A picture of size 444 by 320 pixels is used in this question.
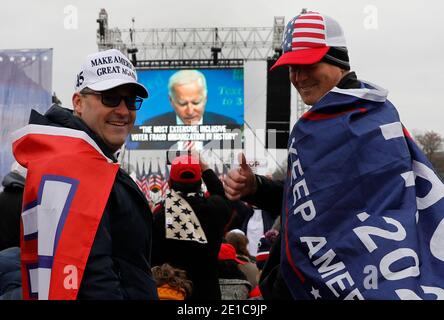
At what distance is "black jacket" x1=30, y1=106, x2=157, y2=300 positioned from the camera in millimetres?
2072

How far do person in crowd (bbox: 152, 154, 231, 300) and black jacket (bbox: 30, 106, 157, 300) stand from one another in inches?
60.7

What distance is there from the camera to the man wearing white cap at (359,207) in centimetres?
186

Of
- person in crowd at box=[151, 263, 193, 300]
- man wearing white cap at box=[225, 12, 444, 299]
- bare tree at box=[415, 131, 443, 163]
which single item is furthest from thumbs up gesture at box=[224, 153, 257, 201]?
bare tree at box=[415, 131, 443, 163]

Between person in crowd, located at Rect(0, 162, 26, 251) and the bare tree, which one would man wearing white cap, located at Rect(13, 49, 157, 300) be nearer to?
person in crowd, located at Rect(0, 162, 26, 251)

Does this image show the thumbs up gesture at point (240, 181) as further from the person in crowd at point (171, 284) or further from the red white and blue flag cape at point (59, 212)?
the person in crowd at point (171, 284)

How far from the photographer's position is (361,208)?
196 cm

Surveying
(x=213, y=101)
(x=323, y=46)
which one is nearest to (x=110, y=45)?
(x=213, y=101)

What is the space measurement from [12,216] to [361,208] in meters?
1.96

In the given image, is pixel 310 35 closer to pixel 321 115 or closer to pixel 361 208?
pixel 321 115

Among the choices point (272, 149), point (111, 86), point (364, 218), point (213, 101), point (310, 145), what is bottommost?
point (272, 149)

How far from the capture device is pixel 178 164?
13.4ft

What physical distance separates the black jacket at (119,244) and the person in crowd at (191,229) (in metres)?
1.54
